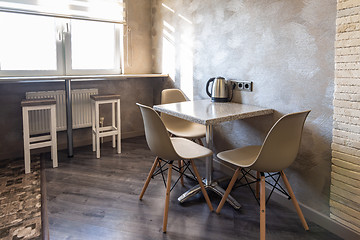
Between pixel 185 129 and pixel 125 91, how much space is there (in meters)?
1.51

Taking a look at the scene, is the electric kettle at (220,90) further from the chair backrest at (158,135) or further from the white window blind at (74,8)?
the white window blind at (74,8)

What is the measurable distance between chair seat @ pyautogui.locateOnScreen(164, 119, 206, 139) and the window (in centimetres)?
154

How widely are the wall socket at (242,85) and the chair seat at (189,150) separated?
27.5 inches

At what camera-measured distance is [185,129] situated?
2.74m

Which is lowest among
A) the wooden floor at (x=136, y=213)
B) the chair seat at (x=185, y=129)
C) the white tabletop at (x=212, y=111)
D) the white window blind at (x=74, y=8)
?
the wooden floor at (x=136, y=213)

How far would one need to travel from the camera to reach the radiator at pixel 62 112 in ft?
10.5

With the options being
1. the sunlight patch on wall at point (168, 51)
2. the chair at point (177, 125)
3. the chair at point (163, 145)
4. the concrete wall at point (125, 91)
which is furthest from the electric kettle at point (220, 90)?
the concrete wall at point (125, 91)

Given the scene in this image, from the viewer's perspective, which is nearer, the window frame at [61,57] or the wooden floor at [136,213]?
Result: the wooden floor at [136,213]

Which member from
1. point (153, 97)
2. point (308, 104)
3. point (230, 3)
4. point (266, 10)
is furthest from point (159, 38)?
point (308, 104)

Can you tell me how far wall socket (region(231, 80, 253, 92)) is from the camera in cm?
245

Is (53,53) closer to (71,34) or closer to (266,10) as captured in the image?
(71,34)

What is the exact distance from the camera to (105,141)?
3.87 metres

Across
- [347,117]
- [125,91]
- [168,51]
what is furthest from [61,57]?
[347,117]


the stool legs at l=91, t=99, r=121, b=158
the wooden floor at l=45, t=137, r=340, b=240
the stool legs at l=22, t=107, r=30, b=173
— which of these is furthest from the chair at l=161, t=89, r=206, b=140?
the stool legs at l=22, t=107, r=30, b=173
